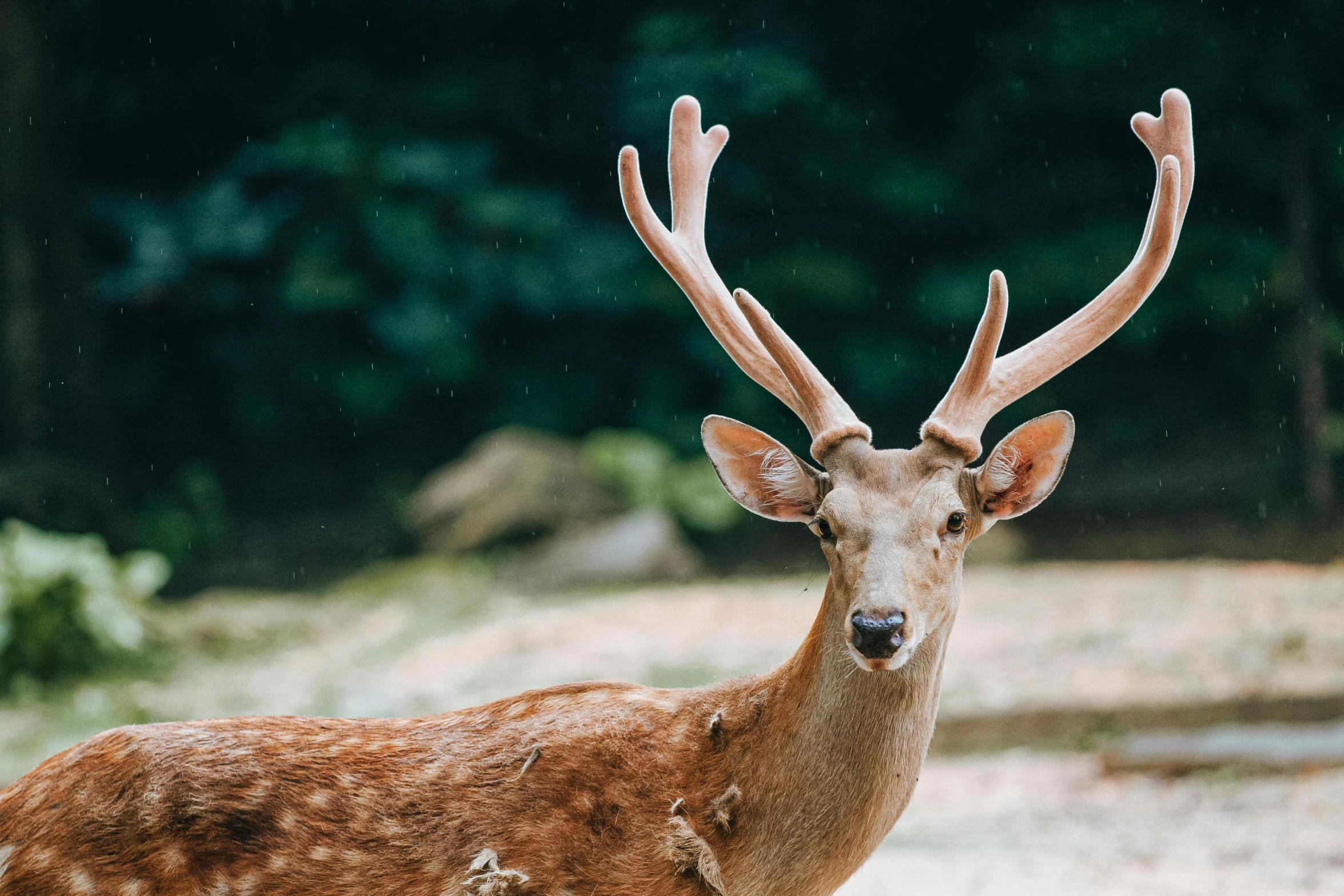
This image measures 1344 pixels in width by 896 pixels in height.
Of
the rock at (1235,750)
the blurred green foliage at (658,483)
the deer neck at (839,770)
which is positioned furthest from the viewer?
the blurred green foliage at (658,483)

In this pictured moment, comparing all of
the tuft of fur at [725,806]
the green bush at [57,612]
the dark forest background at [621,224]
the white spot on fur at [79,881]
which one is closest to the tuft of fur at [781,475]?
the tuft of fur at [725,806]

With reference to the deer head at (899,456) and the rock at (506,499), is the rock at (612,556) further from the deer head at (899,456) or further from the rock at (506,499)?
the deer head at (899,456)

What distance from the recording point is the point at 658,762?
2480 mm

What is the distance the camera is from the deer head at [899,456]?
2336mm

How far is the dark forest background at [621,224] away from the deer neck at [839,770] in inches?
304

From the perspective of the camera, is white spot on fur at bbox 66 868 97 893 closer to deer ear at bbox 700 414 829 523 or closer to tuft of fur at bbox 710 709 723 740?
tuft of fur at bbox 710 709 723 740

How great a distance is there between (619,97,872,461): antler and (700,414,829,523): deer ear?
6 cm

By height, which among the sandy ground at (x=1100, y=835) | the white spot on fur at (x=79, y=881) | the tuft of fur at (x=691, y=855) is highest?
the white spot on fur at (x=79, y=881)

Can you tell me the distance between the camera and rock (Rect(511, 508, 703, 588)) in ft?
28.5

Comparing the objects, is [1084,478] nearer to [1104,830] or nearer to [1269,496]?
[1269,496]

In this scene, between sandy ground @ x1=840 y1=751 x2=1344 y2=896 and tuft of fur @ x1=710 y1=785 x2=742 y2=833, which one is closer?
tuft of fur @ x1=710 y1=785 x2=742 y2=833

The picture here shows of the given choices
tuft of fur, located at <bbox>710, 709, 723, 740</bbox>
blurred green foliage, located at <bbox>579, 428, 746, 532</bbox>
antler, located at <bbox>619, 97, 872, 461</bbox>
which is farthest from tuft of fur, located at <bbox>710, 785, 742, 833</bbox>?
blurred green foliage, located at <bbox>579, 428, 746, 532</bbox>

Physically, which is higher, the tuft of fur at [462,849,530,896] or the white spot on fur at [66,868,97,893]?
the white spot on fur at [66,868,97,893]

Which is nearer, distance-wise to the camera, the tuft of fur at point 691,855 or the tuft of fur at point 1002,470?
the tuft of fur at point 691,855
